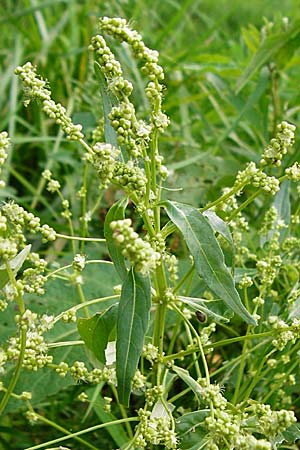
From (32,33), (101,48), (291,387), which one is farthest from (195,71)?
(101,48)

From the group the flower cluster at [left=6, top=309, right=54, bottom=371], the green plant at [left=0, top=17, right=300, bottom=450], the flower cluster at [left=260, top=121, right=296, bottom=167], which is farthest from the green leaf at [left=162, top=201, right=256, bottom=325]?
the flower cluster at [left=6, top=309, right=54, bottom=371]

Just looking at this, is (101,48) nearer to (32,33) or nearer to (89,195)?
(89,195)

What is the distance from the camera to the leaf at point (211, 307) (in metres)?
0.99

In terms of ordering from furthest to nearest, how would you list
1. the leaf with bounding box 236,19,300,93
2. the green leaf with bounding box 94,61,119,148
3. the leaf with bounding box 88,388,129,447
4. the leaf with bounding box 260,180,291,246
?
the leaf with bounding box 236,19,300,93, the leaf with bounding box 260,180,291,246, the leaf with bounding box 88,388,129,447, the green leaf with bounding box 94,61,119,148

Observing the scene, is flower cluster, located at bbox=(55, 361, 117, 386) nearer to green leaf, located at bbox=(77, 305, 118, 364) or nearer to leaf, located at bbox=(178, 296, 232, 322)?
green leaf, located at bbox=(77, 305, 118, 364)

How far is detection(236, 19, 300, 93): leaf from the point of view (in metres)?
1.76

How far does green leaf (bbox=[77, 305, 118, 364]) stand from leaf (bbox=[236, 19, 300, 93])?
93 centimetres

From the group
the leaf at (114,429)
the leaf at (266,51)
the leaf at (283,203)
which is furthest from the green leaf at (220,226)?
the leaf at (266,51)

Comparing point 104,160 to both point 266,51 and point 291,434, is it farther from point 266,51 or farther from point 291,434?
point 266,51

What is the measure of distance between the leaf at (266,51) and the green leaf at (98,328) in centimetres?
93

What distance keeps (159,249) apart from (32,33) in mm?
1972

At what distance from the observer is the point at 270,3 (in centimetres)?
346

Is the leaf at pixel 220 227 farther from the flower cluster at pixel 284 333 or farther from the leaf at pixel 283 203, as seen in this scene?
the leaf at pixel 283 203

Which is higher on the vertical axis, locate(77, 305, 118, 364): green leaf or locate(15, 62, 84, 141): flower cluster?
locate(15, 62, 84, 141): flower cluster
